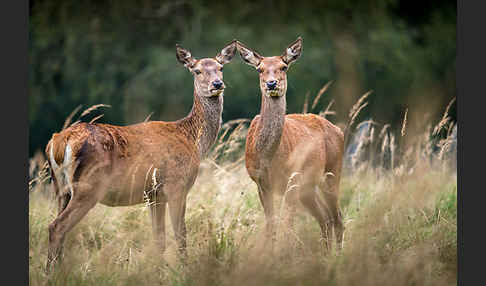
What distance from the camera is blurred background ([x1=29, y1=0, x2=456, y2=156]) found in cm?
995

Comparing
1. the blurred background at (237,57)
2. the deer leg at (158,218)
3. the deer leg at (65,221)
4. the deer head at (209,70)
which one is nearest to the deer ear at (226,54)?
the deer head at (209,70)

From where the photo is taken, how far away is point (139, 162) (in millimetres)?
5258

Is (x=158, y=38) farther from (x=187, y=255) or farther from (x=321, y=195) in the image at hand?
(x=187, y=255)

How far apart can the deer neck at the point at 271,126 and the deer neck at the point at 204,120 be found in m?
0.51

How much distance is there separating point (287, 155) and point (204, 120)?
0.82 metres

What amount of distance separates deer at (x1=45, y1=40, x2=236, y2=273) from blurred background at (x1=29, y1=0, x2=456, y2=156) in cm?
376

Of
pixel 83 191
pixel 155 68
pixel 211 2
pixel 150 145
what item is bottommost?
pixel 83 191

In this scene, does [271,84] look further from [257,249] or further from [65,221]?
[65,221]

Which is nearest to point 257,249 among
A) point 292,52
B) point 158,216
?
point 158,216

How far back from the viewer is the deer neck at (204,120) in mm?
5852

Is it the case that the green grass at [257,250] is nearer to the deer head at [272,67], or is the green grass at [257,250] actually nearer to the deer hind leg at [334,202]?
the deer hind leg at [334,202]

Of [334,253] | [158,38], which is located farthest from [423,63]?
[334,253]

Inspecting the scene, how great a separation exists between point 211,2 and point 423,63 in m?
4.11

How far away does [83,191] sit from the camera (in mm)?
4871
